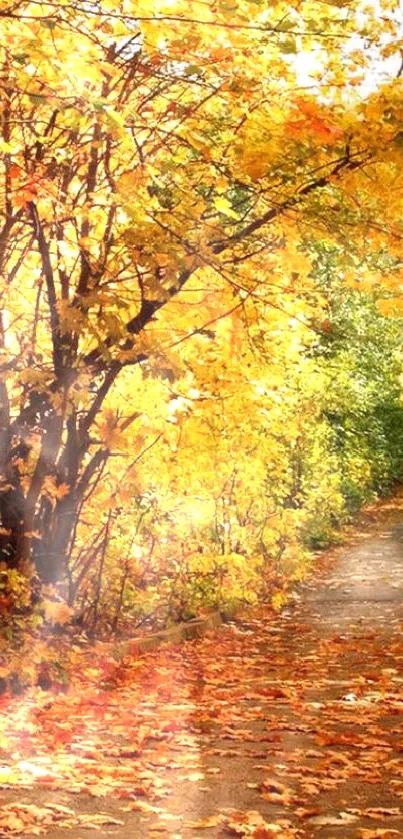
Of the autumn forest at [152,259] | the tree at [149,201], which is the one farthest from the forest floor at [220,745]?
the tree at [149,201]

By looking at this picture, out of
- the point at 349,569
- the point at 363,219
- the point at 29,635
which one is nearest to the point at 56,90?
the point at 363,219

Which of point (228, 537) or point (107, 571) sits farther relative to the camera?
point (228, 537)

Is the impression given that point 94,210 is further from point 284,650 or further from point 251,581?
point 251,581

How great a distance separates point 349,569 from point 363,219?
11.7m

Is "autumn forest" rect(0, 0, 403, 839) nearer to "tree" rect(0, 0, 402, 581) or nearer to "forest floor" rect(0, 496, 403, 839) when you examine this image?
"tree" rect(0, 0, 402, 581)

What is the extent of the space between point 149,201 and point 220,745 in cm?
350

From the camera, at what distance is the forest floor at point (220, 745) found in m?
5.84

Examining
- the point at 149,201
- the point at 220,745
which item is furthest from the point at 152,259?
the point at 220,745

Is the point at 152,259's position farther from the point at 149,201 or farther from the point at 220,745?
the point at 220,745

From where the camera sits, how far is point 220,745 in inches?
308

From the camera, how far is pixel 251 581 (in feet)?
50.4

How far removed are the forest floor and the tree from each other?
166 centimetres

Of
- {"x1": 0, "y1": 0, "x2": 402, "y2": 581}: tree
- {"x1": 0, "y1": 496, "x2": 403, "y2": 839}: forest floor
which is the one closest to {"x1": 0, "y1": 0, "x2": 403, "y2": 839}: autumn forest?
{"x1": 0, "y1": 0, "x2": 402, "y2": 581}: tree

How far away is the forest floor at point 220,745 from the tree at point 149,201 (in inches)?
65.5
